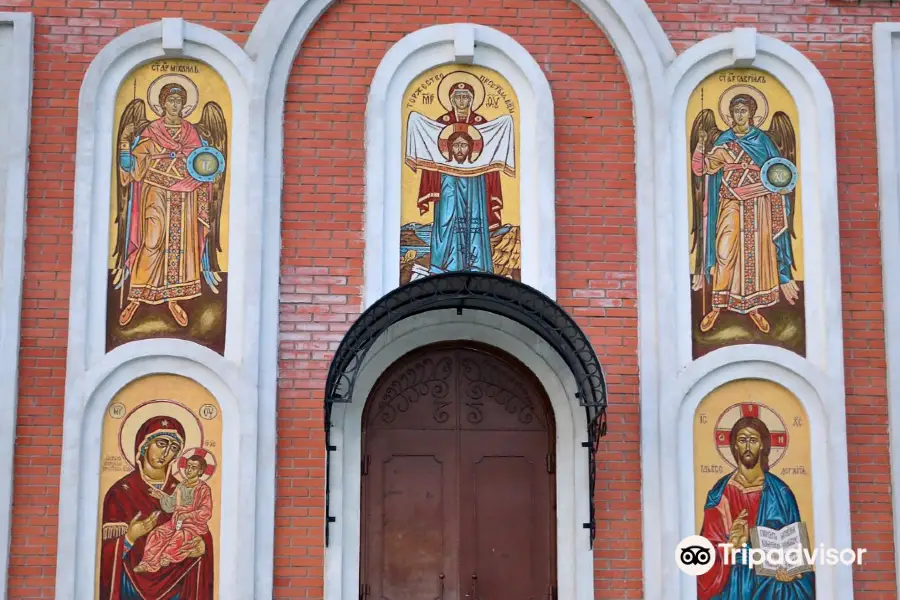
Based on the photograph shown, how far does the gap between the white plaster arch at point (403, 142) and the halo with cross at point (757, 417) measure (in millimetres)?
1580

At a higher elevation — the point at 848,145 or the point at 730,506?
the point at 848,145

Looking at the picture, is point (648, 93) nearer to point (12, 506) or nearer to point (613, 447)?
point (613, 447)

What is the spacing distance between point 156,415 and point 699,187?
14.3 feet

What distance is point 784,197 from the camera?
1012cm

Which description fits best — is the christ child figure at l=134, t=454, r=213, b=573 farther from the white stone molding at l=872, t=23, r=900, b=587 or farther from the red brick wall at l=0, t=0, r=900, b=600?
the white stone molding at l=872, t=23, r=900, b=587

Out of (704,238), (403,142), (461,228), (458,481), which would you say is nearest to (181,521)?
(458,481)

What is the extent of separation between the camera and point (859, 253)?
10.1 m

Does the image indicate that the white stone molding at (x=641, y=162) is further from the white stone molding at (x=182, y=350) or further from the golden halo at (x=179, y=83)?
the golden halo at (x=179, y=83)

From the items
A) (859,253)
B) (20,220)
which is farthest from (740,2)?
(20,220)

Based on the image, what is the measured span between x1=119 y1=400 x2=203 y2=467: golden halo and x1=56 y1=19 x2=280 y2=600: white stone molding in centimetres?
20

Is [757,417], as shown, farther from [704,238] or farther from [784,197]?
[784,197]

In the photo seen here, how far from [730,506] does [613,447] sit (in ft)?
3.11

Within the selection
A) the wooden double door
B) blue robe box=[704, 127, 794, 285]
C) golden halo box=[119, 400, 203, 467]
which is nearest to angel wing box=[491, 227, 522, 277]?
the wooden double door

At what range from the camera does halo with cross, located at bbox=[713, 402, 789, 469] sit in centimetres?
982
